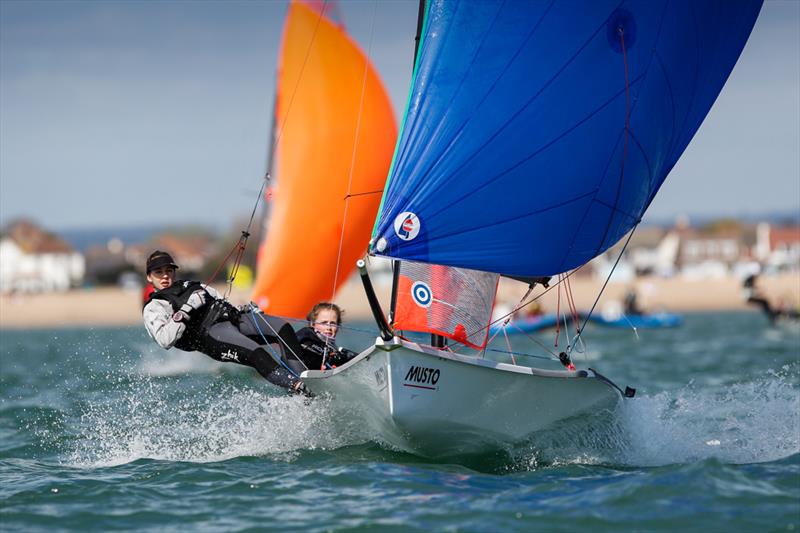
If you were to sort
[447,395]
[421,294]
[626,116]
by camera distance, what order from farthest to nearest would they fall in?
[626,116]
[421,294]
[447,395]

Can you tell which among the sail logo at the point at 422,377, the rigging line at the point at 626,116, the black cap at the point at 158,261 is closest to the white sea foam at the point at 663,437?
the sail logo at the point at 422,377

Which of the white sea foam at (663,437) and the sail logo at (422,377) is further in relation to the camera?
the white sea foam at (663,437)

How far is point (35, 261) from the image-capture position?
287 ft

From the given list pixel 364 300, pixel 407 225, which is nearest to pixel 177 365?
pixel 407 225

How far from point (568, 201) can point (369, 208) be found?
7270mm

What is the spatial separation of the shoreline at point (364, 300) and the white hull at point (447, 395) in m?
44.1

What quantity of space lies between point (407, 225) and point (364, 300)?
170 ft

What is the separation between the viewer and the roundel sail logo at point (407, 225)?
25.3ft

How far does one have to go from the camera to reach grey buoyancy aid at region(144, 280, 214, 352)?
8.30 meters

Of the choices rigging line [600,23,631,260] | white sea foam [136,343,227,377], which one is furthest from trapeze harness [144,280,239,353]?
white sea foam [136,343,227,377]

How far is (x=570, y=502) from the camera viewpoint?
251 inches

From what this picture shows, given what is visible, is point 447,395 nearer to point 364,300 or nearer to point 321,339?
point 321,339

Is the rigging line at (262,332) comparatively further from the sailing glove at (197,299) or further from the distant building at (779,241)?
the distant building at (779,241)

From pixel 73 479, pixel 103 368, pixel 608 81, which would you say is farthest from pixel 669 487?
pixel 103 368
